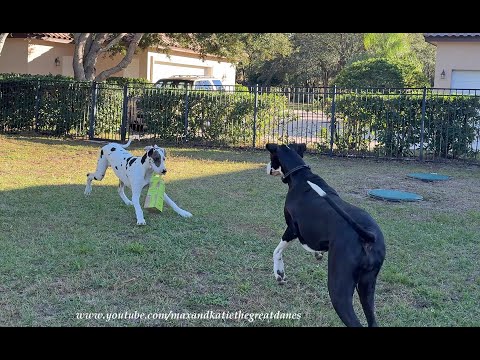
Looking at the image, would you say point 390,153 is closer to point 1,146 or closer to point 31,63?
point 1,146

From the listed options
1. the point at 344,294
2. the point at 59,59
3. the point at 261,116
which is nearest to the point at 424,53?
the point at 59,59

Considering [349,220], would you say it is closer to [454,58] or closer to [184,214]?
[184,214]

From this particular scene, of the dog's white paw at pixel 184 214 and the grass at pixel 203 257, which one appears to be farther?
the dog's white paw at pixel 184 214

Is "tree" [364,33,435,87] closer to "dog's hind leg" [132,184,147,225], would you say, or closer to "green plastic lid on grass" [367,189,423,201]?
"green plastic lid on grass" [367,189,423,201]

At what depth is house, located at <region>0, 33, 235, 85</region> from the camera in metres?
24.4

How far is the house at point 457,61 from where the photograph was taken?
19.9 m

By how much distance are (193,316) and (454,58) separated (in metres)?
18.7

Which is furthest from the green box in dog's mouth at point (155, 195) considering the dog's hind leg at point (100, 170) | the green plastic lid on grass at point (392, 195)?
the green plastic lid on grass at point (392, 195)

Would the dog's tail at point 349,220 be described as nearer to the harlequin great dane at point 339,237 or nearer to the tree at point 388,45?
the harlequin great dane at point 339,237

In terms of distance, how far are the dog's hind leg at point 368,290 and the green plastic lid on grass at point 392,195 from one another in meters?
5.72

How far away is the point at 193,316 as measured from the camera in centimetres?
438

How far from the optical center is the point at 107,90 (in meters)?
17.4

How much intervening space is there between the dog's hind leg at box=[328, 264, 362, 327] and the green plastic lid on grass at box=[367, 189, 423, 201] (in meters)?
5.97

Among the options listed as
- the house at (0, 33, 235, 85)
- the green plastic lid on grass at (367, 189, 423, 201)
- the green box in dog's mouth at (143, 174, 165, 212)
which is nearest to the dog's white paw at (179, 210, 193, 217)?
the green box in dog's mouth at (143, 174, 165, 212)
